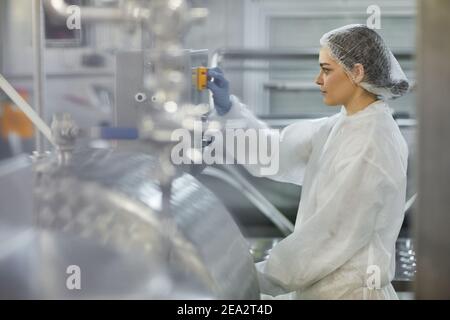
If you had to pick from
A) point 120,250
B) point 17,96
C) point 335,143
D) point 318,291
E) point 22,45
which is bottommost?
point 318,291

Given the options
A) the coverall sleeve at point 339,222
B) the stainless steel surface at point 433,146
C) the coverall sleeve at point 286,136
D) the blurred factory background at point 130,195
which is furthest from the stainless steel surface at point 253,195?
the stainless steel surface at point 433,146

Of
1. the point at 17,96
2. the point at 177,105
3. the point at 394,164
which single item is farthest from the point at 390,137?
the point at 17,96

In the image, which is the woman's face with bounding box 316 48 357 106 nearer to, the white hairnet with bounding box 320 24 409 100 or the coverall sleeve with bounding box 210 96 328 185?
the white hairnet with bounding box 320 24 409 100

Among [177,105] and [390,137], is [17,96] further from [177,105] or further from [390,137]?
[390,137]

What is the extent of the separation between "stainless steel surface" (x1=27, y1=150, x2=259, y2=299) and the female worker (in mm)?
204

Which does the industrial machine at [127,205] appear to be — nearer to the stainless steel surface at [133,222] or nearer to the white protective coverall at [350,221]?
the stainless steel surface at [133,222]

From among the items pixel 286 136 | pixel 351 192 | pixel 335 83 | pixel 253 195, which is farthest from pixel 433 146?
pixel 253 195

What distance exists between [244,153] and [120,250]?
604mm

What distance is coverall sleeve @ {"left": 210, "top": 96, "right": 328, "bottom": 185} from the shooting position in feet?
4.77

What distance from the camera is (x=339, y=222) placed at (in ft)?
4.00

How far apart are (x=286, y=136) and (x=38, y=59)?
0.58 metres

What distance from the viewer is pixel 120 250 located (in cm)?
97

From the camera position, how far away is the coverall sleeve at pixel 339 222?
120 centimetres

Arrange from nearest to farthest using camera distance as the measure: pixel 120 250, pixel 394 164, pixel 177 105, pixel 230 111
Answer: pixel 120 250 < pixel 177 105 < pixel 394 164 < pixel 230 111
